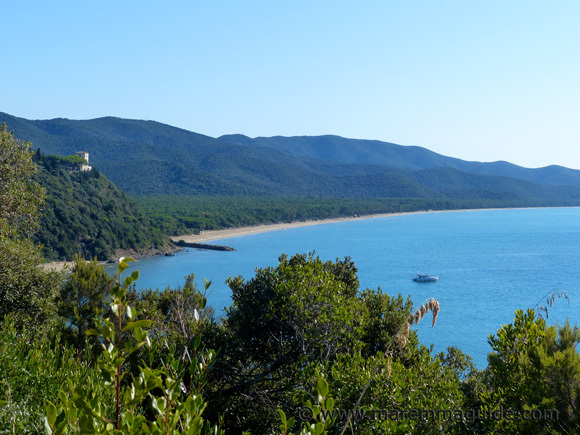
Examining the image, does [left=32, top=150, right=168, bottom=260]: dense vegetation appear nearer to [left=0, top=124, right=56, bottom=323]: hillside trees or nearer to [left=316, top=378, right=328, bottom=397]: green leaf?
[left=0, top=124, right=56, bottom=323]: hillside trees

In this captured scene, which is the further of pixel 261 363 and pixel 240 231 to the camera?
pixel 240 231

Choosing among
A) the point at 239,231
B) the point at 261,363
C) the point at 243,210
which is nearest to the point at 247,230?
the point at 239,231

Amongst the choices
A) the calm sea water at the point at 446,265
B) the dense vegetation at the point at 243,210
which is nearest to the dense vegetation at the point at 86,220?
the calm sea water at the point at 446,265

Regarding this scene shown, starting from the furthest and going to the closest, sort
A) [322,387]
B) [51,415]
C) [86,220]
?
[86,220] < [322,387] < [51,415]

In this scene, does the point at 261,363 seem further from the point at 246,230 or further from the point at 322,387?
the point at 246,230

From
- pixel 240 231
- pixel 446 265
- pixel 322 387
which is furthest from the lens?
pixel 240 231

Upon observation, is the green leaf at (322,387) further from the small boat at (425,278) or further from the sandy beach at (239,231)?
the sandy beach at (239,231)
